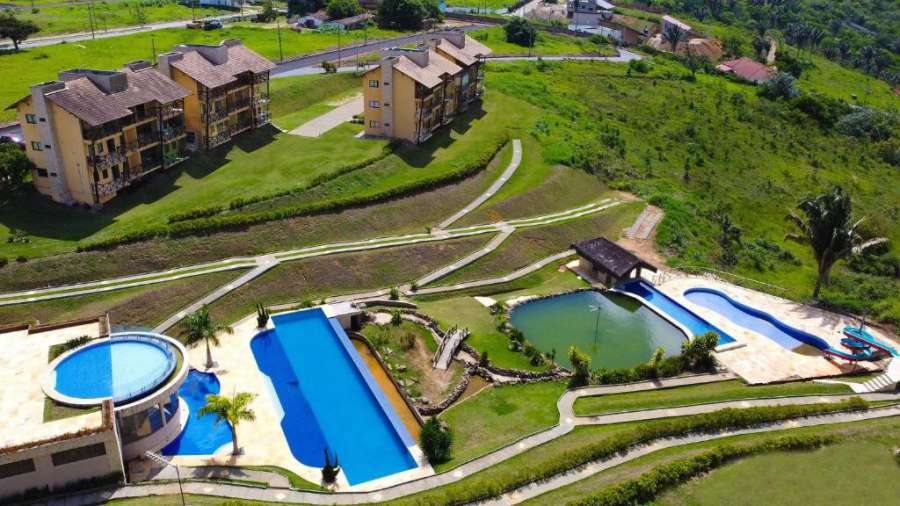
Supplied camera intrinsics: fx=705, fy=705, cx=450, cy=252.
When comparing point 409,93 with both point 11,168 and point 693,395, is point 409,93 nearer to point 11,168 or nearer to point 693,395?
point 11,168

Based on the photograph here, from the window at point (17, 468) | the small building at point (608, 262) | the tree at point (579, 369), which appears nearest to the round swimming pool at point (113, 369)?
the window at point (17, 468)

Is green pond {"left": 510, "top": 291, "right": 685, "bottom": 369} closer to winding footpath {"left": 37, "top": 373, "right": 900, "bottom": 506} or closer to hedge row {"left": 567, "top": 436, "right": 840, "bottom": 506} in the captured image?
winding footpath {"left": 37, "top": 373, "right": 900, "bottom": 506}

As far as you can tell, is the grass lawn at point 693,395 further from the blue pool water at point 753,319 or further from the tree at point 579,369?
the blue pool water at point 753,319

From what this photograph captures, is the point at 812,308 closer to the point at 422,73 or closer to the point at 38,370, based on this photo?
the point at 422,73

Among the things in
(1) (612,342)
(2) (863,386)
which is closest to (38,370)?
(1) (612,342)

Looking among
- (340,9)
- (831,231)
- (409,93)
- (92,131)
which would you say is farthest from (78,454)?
(340,9)
